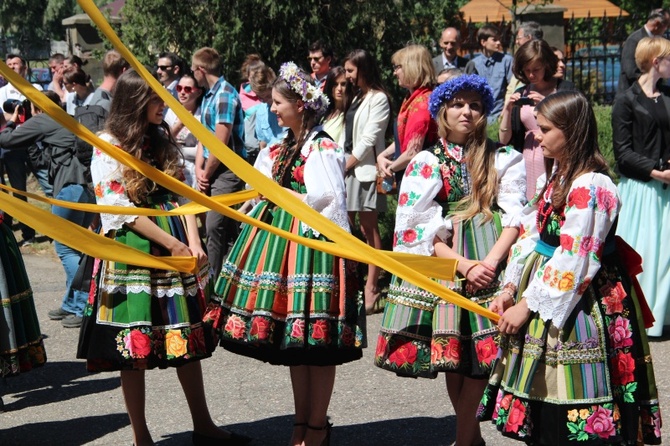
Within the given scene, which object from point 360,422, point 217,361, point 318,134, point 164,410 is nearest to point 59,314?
point 217,361

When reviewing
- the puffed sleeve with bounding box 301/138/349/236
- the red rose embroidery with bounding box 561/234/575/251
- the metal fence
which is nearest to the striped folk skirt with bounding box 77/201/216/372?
the puffed sleeve with bounding box 301/138/349/236

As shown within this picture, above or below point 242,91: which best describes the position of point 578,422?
below

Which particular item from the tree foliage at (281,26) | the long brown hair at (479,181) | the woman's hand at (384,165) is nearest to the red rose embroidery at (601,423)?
the long brown hair at (479,181)

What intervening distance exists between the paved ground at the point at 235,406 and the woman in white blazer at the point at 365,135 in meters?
1.46

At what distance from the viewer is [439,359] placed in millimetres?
4430

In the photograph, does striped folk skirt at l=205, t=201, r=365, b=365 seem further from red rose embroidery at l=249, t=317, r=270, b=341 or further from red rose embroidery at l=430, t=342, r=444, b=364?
red rose embroidery at l=430, t=342, r=444, b=364

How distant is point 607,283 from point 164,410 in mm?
2853

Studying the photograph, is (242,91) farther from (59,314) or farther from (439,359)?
(439,359)

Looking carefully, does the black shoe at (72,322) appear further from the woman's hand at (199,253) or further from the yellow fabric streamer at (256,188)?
the yellow fabric streamer at (256,188)

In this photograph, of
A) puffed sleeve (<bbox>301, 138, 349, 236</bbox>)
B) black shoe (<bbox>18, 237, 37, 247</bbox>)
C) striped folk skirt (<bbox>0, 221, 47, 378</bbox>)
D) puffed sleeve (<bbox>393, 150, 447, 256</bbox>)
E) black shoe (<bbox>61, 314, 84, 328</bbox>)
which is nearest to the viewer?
puffed sleeve (<bbox>393, 150, 447, 256</bbox>)

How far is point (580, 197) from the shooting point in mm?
3754

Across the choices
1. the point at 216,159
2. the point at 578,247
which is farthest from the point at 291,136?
the point at 216,159

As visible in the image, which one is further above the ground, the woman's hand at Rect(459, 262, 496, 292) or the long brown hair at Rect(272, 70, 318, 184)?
the long brown hair at Rect(272, 70, 318, 184)

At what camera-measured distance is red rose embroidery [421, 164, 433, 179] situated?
14.9ft
